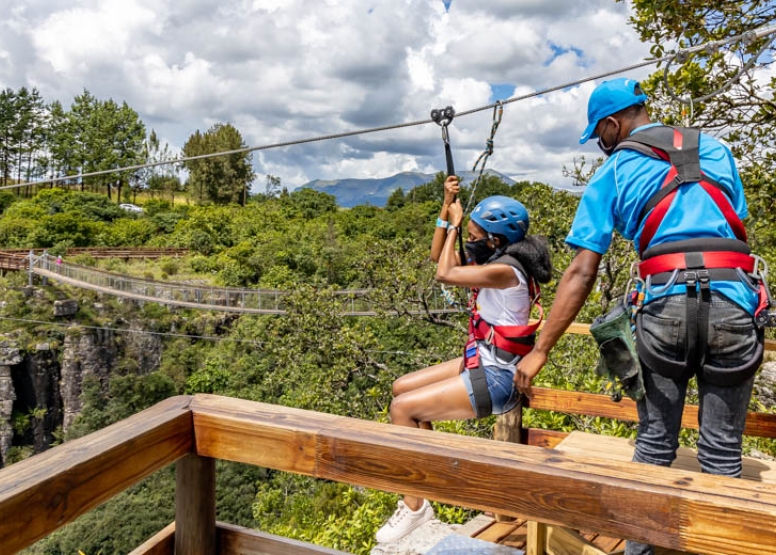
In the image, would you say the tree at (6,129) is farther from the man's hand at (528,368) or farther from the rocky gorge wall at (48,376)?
the man's hand at (528,368)

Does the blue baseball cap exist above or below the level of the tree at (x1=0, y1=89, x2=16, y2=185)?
below

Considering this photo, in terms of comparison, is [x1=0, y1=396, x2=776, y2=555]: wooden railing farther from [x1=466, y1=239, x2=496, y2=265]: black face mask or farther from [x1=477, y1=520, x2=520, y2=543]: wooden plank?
[x1=477, y1=520, x2=520, y2=543]: wooden plank

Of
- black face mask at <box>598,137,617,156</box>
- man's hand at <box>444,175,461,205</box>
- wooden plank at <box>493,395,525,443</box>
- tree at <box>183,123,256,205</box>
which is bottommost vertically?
wooden plank at <box>493,395,525,443</box>

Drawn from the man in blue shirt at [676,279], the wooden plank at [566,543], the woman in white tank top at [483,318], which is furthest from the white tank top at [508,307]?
the wooden plank at [566,543]

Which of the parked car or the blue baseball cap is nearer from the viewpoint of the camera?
the blue baseball cap

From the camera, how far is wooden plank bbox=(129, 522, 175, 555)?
1120 millimetres

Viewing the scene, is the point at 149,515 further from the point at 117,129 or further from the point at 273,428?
the point at 117,129

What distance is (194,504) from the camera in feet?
3.77

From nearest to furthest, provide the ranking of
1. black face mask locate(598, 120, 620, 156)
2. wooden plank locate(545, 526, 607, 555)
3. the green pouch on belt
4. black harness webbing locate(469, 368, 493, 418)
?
the green pouch on belt < black face mask locate(598, 120, 620, 156) < wooden plank locate(545, 526, 607, 555) < black harness webbing locate(469, 368, 493, 418)

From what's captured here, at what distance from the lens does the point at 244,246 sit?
29.5 m

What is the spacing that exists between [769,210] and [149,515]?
50.2 ft

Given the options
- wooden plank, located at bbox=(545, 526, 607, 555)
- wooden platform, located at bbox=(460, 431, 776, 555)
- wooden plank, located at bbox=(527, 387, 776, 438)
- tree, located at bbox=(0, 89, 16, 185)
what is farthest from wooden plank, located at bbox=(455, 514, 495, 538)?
tree, located at bbox=(0, 89, 16, 185)

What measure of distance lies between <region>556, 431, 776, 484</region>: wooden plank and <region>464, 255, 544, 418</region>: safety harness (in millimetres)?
303

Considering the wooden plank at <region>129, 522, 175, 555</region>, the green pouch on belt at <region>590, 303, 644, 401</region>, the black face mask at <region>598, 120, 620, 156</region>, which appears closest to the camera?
the wooden plank at <region>129, 522, 175, 555</region>
